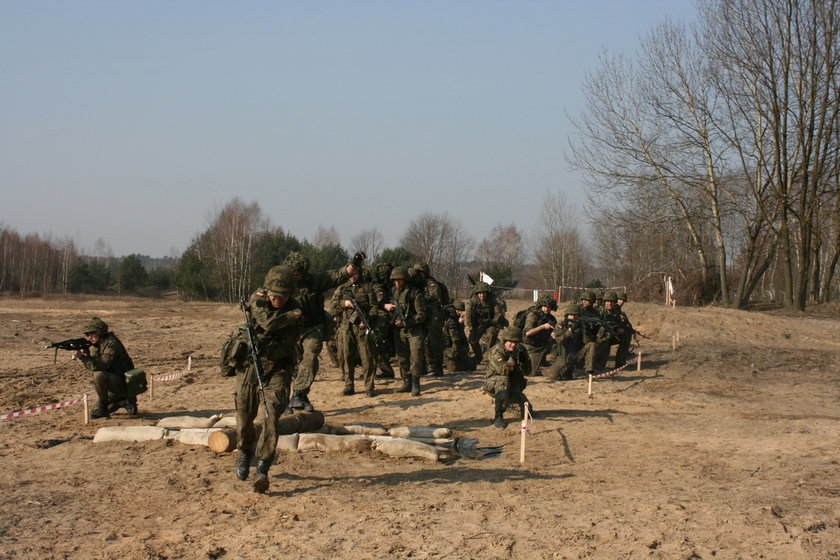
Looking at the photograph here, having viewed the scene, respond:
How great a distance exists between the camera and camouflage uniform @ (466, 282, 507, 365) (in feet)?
55.3

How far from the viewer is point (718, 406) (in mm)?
12906

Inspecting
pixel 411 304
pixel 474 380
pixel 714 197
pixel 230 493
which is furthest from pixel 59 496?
pixel 714 197

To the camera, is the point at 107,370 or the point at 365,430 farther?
the point at 107,370

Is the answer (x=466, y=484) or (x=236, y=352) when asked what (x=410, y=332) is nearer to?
(x=466, y=484)

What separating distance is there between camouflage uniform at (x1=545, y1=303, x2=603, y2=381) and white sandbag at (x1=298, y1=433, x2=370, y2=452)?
688 centimetres

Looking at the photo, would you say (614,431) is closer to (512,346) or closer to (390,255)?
(512,346)

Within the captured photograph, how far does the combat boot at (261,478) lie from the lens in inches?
291

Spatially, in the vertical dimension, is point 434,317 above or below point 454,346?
above

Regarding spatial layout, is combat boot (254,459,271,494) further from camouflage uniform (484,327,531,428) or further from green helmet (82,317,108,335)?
green helmet (82,317,108,335)

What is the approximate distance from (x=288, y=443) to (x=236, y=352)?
1874 millimetres

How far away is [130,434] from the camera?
9.71 metres

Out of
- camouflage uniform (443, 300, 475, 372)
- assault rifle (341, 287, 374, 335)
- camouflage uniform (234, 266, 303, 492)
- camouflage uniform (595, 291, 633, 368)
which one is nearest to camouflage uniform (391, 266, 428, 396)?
assault rifle (341, 287, 374, 335)

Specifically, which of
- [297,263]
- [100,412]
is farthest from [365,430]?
[100,412]

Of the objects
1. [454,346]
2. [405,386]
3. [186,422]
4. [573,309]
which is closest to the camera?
[186,422]
